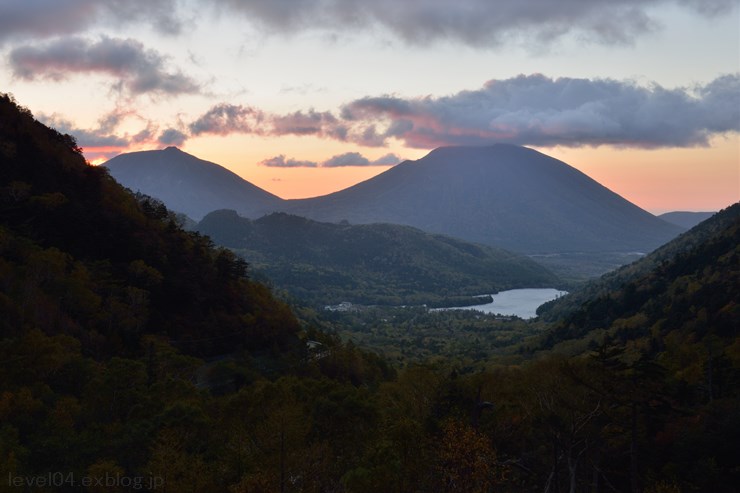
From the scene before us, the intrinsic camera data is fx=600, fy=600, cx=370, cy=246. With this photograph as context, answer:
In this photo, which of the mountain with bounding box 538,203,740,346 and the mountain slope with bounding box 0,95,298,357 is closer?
the mountain slope with bounding box 0,95,298,357

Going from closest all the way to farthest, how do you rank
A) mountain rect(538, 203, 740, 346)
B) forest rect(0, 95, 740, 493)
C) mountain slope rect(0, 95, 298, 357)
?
forest rect(0, 95, 740, 493), mountain slope rect(0, 95, 298, 357), mountain rect(538, 203, 740, 346)

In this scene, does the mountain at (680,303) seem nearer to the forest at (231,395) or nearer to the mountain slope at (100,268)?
the forest at (231,395)

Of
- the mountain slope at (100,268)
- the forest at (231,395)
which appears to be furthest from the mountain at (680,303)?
the mountain slope at (100,268)

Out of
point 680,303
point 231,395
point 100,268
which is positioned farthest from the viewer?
point 680,303

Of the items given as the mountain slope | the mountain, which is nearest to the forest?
the mountain slope

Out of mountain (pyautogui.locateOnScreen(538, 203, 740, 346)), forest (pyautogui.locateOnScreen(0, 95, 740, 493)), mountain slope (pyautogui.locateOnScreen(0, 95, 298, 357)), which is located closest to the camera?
forest (pyautogui.locateOnScreen(0, 95, 740, 493))

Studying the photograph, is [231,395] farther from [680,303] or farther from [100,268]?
[680,303]

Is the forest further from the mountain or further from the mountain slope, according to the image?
the mountain

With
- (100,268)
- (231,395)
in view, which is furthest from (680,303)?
(100,268)
